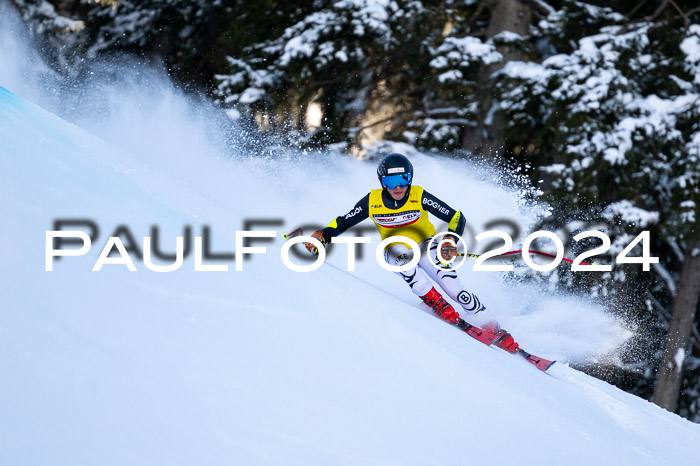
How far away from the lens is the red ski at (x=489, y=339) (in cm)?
532

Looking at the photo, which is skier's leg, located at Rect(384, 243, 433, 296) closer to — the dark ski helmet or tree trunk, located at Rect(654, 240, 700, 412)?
the dark ski helmet

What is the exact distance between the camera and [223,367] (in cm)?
287

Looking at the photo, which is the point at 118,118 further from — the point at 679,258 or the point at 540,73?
the point at 679,258

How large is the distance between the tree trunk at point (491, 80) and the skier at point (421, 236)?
4.36 meters

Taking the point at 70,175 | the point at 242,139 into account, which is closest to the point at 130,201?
the point at 70,175

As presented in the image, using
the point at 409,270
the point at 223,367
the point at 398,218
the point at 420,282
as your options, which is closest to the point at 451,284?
the point at 420,282

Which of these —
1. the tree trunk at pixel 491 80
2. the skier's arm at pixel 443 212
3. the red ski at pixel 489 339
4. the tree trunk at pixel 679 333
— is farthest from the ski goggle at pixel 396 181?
the tree trunk at pixel 679 333

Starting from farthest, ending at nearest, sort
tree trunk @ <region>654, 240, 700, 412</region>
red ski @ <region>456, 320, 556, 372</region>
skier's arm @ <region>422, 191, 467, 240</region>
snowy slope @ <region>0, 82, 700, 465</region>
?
tree trunk @ <region>654, 240, 700, 412</region> → skier's arm @ <region>422, 191, 467, 240</region> → red ski @ <region>456, 320, 556, 372</region> → snowy slope @ <region>0, 82, 700, 465</region>

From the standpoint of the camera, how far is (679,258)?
34.5 feet

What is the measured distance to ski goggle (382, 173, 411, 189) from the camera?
17.0ft

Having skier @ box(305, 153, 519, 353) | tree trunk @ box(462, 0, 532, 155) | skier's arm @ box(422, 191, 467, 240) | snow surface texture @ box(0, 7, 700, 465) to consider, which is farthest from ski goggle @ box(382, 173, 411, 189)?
tree trunk @ box(462, 0, 532, 155)

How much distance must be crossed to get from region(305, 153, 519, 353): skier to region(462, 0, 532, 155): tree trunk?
4.36 metres

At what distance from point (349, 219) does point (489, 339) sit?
148 cm

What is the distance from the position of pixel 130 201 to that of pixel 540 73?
612 centimetres
